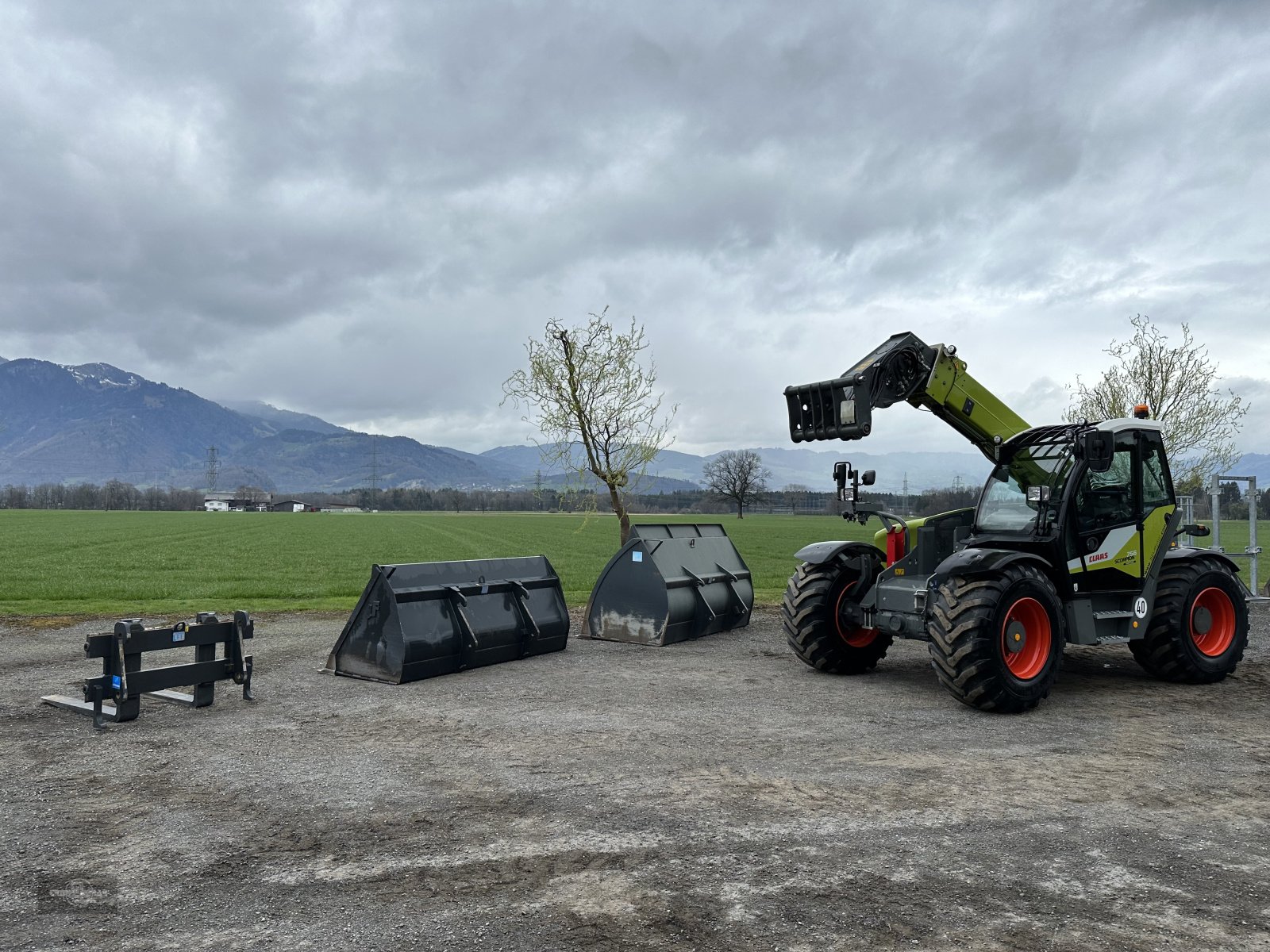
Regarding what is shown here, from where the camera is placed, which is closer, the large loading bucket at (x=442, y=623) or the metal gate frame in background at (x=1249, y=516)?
the large loading bucket at (x=442, y=623)

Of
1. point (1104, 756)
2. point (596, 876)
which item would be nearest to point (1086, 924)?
point (596, 876)

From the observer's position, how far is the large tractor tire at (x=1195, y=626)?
380 inches

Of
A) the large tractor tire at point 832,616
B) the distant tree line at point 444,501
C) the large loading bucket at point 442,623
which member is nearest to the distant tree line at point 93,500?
the distant tree line at point 444,501

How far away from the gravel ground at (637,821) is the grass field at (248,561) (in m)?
8.53

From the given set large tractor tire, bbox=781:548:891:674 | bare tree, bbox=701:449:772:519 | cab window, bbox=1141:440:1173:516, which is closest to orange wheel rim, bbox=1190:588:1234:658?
cab window, bbox=1141:440:1173:516

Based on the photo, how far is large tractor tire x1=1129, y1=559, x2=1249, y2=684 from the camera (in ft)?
31.7

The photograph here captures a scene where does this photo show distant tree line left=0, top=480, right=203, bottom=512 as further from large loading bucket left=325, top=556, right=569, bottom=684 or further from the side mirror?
the side mirror

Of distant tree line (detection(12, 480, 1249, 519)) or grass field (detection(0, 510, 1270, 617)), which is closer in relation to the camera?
grass field (detection(0, 510, 1270, 617))

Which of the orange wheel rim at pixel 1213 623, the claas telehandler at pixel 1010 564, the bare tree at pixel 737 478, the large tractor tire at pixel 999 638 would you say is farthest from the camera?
the bare tree at pixel 737 478

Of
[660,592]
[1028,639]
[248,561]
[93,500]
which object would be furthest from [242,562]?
[93,500]

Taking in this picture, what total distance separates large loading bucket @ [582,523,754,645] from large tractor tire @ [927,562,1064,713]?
4407mm

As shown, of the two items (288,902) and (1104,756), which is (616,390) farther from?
(288,902)

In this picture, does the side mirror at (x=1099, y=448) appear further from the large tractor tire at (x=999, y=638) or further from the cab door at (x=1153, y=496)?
the cab door at (x=1153, y=496)

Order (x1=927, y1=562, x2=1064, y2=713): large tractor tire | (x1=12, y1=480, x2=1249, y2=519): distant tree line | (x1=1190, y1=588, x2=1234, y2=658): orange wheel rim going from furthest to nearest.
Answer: (x1=12, y1=480, x2=1249, y2=519): distant tree line < (x1=1190, y1=588, x2=1234, y2=658): orange wheel rim < (x1=927, y1=562, x2=1064, y2=713): large tractor tire
